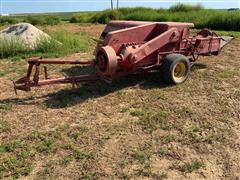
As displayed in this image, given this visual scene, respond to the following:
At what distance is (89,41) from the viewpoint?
10.8m

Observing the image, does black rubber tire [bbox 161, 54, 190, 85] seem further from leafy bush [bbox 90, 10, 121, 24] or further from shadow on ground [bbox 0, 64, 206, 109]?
leafy bush [bbox 90, 10, 121, 24]

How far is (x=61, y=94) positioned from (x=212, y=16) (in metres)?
10.1

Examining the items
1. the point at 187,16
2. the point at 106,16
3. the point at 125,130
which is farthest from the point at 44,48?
the point at 106,16

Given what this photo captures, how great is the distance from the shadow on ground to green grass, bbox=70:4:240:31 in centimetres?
803

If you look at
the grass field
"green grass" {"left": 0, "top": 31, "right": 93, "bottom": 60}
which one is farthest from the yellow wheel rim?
"green grass" {"left": 0, "top": 31, "right": 93, "bottom": 60}

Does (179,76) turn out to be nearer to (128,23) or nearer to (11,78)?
(128,23)

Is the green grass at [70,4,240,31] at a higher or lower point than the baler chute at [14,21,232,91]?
lower

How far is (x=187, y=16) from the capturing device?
51.8ft

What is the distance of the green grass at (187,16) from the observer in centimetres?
1420

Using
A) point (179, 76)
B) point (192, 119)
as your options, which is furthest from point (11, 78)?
point (192, 119)

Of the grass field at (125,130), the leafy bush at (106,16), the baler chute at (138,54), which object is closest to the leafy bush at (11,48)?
the grass field at (125,130)

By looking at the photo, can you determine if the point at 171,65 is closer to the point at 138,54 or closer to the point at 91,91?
the point at 138,54

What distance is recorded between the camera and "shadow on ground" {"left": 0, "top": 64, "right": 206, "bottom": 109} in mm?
5863

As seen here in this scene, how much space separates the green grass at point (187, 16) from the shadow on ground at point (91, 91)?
803 cm
